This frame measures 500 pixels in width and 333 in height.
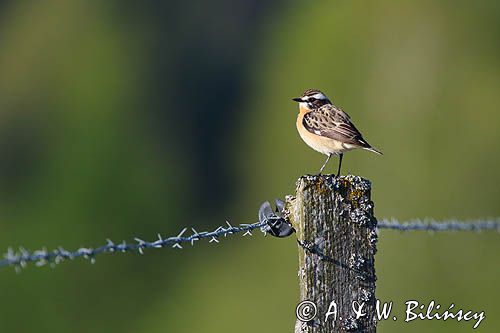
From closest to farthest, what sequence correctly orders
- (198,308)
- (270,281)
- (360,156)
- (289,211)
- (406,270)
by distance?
(289,211)
(406,270)
(360,156)
(270,281)
(198,308)

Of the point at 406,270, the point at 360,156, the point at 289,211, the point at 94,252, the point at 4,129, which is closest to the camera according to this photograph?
the point at 94,252

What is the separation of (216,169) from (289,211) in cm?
4281

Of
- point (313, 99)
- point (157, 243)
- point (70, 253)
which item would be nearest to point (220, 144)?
point (313, 99)

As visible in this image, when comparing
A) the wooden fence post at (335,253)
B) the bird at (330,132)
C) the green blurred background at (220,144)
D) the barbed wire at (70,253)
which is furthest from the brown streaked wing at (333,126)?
the green blurred background at (220,144)

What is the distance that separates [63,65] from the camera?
158 ft

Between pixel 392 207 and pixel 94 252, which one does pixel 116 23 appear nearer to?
pixel 392 207

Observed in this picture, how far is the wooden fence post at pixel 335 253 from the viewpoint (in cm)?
638

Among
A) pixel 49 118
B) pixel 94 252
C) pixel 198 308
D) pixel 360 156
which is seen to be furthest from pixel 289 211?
pixel 49 118

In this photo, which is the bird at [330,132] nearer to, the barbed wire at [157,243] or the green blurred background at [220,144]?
the barbed wire at [157,243]

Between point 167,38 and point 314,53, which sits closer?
point 314,53

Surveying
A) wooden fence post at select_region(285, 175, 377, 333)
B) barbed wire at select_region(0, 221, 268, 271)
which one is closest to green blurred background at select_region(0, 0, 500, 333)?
barbed wire at select_region(0, 221, 268, 271)

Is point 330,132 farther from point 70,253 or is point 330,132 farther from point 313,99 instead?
point 70,253

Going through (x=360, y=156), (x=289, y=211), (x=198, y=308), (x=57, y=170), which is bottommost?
(x=198, y=308)

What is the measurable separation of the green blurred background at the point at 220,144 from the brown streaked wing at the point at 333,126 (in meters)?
14.0
